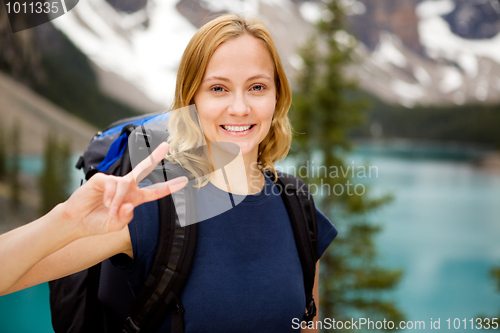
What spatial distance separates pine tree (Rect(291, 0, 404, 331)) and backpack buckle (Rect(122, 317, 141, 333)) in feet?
36.4

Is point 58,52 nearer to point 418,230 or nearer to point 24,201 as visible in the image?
point 24,201

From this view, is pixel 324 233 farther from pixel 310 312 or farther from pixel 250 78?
pixel 250 78

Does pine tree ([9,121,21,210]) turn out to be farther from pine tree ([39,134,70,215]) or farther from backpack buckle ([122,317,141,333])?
backpack buckle ([122,317,141,333])

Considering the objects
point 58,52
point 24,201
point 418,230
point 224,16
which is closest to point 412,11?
point 418,230

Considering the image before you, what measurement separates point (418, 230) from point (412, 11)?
7204 cm

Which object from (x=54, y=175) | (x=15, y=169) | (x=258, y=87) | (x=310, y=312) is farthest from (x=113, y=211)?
(x=15, y=169)

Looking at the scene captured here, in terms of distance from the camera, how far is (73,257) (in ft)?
3.54

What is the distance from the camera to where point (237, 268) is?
1.36 meters

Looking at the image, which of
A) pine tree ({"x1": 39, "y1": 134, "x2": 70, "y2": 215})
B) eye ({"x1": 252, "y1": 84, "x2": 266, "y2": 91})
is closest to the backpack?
eye ({"x1": 252, "y1": 84, "x2": 266, "y2": 91})

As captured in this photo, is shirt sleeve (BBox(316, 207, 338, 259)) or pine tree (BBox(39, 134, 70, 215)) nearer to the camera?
shirt sleeve (BBox(316, 207, 338, 259))

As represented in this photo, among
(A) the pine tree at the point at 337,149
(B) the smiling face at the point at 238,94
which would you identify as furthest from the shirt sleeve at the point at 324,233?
(A) the pine tree at the point at 337,149

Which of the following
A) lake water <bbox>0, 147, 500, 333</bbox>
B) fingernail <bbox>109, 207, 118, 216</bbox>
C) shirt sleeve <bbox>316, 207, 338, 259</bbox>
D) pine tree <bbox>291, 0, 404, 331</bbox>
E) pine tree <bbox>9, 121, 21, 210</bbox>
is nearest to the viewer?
fingernail <bbox>109, 207, 118, 216</bbox>

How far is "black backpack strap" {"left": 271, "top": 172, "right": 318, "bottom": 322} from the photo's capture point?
5.20 ft

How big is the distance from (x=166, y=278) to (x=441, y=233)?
249 ft
